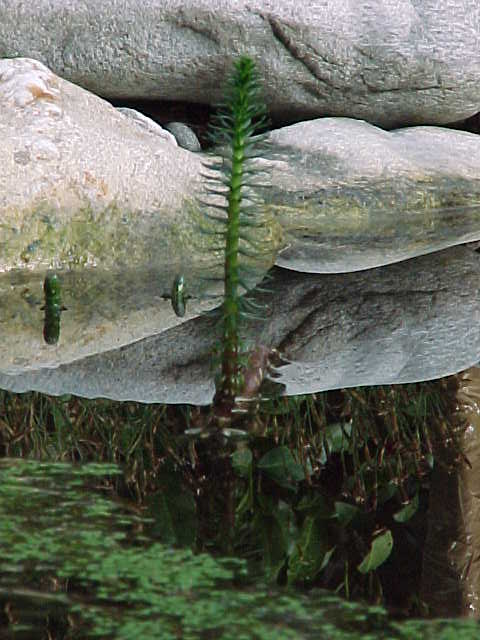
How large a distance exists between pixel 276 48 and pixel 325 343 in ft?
7.00

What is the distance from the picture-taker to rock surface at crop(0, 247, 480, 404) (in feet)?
9.48

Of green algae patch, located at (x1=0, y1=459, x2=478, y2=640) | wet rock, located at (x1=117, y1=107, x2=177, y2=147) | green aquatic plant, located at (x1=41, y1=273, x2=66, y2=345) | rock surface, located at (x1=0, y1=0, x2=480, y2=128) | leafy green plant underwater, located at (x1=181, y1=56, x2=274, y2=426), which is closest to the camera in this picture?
green algae patch, located at (x1=0, y1=459, x2=478, y2=640)

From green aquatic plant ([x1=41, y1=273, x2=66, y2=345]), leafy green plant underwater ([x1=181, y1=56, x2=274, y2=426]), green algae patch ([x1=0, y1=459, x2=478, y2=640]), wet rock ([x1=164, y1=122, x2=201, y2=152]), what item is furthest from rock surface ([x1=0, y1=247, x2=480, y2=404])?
wet rock ([x1=164, y1=122, x2=201, y2=152])

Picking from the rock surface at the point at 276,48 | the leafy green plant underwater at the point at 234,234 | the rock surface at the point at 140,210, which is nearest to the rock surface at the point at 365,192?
the rock surface at the point at 140,210

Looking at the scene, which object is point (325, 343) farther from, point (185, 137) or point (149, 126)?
point (185, 137)

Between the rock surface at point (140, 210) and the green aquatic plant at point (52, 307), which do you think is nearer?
the green aquatic plant at point (52, 307)

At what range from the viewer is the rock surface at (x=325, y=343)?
2.89 meters

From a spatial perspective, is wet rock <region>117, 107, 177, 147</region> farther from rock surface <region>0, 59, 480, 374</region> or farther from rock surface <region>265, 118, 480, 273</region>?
rock surface <region>265, 118, 480, 273</region>

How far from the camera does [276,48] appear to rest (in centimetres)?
496

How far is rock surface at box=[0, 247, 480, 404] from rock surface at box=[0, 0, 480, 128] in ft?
4.61

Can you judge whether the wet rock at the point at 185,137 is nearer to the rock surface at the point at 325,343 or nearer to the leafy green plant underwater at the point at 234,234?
the rock surface at the point at 325,343

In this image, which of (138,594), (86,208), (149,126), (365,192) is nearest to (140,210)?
(86,208)

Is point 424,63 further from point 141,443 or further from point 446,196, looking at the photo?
point 141,443

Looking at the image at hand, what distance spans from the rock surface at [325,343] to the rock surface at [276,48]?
1.41 metres
